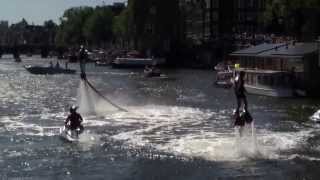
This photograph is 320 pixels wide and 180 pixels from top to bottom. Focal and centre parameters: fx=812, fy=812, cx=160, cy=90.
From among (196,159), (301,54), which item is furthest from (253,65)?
(196,159)

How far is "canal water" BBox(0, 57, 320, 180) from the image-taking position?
34.7 m

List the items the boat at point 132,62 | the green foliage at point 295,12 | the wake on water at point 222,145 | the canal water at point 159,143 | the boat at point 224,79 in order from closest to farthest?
1. the canal water at point 159,143
2. the wake on water at point 222,145
3. the boat at point 224,79
4. the green foliage at point 295,12
5. the boat at point 132,62

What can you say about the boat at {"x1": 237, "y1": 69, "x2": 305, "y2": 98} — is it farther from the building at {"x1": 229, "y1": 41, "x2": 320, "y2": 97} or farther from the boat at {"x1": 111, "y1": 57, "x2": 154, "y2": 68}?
the boat at {"x1": 111, "y1": 57, "x2": 154, "y2": 68}

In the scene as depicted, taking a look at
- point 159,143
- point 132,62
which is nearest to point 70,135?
point 159,143

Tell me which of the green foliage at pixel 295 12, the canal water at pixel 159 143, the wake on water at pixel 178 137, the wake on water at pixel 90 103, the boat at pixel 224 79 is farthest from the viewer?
the green foliage at pixel 295 12

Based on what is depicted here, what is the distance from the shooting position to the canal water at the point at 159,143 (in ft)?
114

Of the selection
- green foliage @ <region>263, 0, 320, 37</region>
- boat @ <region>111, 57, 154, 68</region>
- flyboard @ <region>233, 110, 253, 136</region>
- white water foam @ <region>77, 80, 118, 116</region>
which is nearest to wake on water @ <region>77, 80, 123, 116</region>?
white water foam @ <region>77, 80, 118, 116</region>

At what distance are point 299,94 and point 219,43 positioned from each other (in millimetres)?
107583

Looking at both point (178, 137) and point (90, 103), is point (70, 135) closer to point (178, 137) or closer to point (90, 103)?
point (178, 137)

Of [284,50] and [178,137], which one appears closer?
[178,137]

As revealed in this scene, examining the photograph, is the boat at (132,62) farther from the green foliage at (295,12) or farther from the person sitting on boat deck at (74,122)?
the person sitting on boat deck at (74,122)

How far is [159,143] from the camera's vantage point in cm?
4297

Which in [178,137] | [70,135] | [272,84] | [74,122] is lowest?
[272,84]

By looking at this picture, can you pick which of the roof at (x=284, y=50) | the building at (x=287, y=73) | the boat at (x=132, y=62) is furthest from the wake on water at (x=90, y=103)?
the boat at (x=132, y=62)
